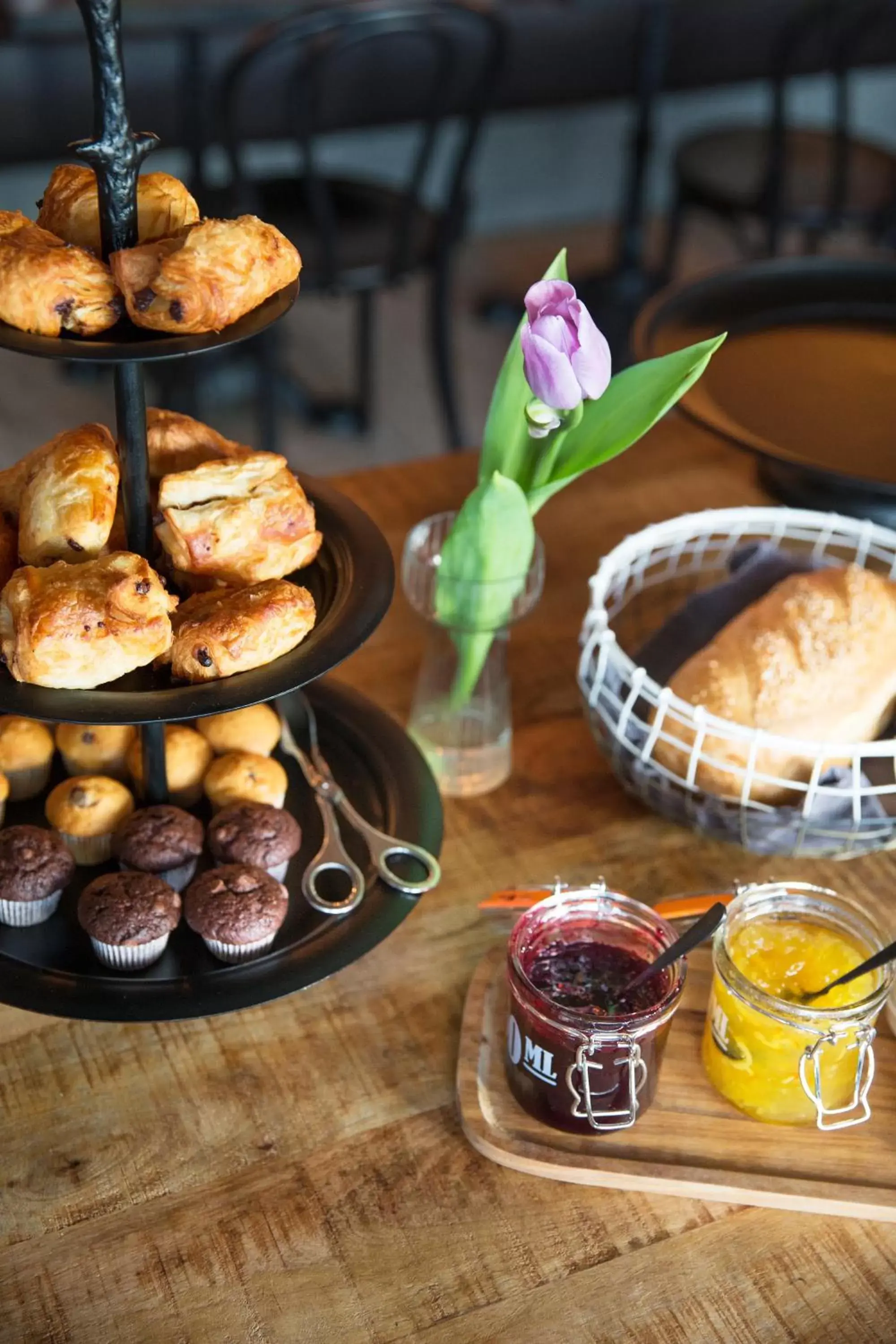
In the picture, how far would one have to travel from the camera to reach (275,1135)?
31.9 inches

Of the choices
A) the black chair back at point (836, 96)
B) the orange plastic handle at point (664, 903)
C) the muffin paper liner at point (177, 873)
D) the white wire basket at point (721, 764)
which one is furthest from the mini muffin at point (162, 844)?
the black chair back at point (836, 96)

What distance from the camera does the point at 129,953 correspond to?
0.82 metres

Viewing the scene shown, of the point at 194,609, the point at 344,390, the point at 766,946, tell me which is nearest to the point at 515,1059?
the point at 766,946

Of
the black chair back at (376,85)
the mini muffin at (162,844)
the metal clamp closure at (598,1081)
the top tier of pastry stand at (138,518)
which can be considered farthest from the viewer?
the black chair back at (376,85)

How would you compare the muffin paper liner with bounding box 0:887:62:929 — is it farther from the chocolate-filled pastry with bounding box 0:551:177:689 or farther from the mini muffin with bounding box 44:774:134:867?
the chocolate-filled pastry with bounding box 0:551:177:689

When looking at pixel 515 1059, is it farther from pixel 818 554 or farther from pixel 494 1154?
pixel 818 554

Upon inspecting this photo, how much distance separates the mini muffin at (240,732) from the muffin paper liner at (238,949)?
163mm

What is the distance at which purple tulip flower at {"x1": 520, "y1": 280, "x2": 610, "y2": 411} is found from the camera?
2.58ft

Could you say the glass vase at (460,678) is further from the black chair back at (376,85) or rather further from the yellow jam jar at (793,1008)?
the black chair back at (376,85)

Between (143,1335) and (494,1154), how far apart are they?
219mm

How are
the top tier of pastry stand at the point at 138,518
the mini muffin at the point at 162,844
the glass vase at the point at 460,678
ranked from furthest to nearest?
1. the glass vase at the point at 460,678
2. the mini muffin at the point at 162,844
3. the top tier of pastry stand at the point at 138,518

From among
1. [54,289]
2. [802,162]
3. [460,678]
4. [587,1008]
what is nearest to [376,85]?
[802,162]

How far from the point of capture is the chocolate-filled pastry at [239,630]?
29.2 inches

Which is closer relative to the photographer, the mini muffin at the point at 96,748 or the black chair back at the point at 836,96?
the mini muffin at the point at 96,748
